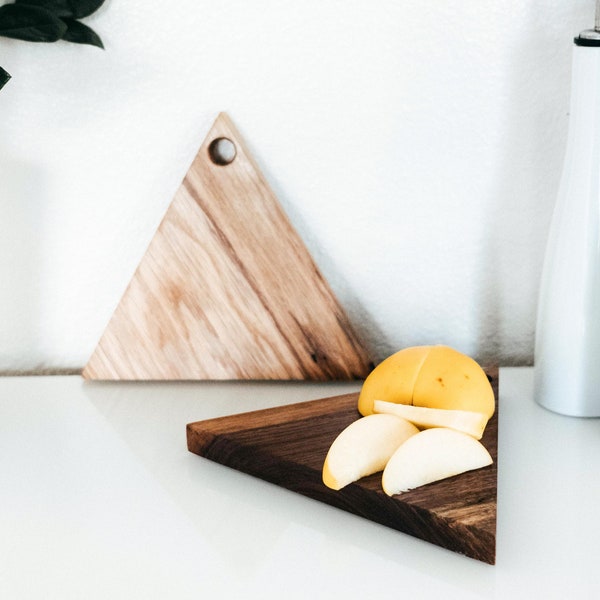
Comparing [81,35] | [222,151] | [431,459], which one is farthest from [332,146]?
[431,459]

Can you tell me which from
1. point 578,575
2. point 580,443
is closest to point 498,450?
point 580,443

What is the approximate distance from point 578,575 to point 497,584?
49 millimetres

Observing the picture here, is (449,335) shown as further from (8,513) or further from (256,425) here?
(8,513)

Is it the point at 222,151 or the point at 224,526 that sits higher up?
the point at 222,151

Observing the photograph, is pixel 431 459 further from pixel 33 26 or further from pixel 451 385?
pixel 33 26

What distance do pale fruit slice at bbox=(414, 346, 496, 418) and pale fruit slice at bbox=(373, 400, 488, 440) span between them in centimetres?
1

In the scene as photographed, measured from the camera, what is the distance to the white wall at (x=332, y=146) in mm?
770

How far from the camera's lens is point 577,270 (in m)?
0.69

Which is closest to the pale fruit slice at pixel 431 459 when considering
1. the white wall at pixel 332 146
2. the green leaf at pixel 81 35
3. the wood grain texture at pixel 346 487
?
the wood grain texture at pixel 346 487

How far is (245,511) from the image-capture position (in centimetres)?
57

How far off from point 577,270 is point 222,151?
0.33 m

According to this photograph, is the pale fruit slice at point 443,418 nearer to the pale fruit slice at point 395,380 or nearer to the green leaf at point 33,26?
the pale fruit slice at point 395,380

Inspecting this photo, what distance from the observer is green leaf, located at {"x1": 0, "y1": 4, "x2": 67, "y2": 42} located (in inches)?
27.8

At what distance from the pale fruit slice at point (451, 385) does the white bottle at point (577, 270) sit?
0.08 meters
